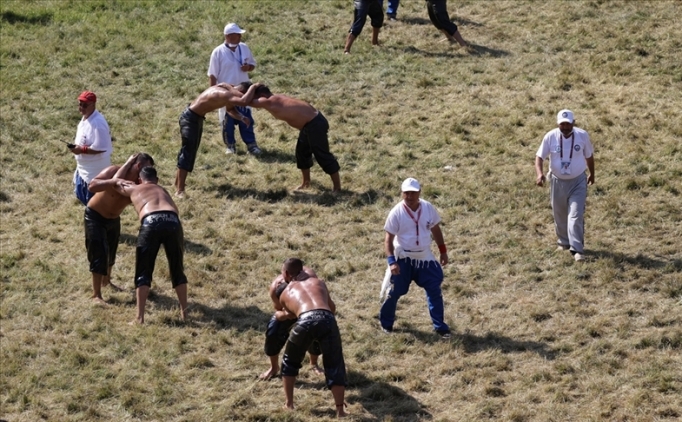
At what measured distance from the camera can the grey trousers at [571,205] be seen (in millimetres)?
12438

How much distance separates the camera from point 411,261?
36.0 ft

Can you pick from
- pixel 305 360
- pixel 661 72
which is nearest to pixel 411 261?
pixel 305 360

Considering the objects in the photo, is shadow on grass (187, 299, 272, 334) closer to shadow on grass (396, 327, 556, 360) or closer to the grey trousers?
shadow on grass (396, 327, 556, 360)

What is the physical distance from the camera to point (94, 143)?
12766 millimetres

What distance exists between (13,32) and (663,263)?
1249 cm

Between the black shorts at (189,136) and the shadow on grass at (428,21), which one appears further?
the shadow on grass at (428,21)

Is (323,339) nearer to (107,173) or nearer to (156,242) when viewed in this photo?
(156,242)

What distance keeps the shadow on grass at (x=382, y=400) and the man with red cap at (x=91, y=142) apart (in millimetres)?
4096

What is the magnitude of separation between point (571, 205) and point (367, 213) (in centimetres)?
257

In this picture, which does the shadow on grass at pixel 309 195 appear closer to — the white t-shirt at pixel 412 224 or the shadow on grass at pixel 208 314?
the shadow on grass at pixel 208 314

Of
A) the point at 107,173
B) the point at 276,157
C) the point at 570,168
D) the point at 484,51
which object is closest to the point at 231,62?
the point at 276,157

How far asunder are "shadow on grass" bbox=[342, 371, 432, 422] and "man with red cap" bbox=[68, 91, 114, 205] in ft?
13.4

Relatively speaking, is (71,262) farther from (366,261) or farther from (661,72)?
(661,72)

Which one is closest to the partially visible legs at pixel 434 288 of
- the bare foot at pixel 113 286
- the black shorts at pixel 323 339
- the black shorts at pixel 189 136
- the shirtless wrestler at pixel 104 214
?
the black shorts at pixel 323 339
